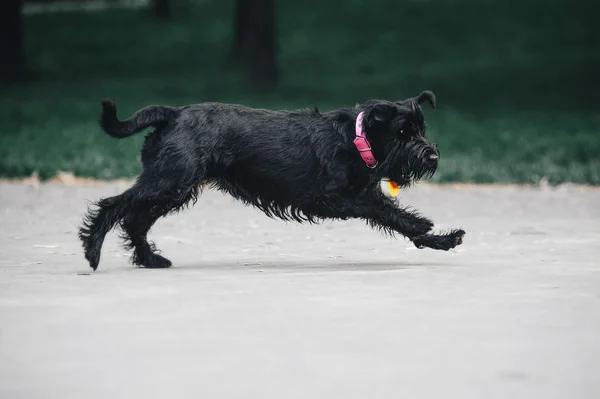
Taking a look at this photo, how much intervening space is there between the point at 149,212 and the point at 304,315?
256cm

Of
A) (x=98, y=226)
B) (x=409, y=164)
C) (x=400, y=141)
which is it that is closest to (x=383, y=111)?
(x=400, y=141)

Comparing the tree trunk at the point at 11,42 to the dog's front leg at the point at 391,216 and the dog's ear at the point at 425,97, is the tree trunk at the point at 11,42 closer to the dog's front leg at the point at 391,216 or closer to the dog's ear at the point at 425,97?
the dog's ear at the point at 425,97

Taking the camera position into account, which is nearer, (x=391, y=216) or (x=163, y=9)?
(x=391, y=216)

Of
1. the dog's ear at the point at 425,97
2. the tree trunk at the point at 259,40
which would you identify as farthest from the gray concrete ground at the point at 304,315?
the tree trunk at the point at 259,40

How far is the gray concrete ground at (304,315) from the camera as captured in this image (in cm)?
556

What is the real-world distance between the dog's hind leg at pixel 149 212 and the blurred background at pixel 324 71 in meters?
7.90

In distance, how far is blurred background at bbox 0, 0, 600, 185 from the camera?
A: 1948 cm

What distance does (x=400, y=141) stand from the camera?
936 centimetres

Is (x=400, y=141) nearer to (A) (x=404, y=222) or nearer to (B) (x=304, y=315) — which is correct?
(A) (x=404, y=222)

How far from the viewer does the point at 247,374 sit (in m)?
5.69

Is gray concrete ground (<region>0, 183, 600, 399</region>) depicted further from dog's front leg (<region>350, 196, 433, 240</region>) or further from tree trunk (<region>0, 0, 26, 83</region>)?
tree trunk (<region>0, 0, 26, 83</region>)

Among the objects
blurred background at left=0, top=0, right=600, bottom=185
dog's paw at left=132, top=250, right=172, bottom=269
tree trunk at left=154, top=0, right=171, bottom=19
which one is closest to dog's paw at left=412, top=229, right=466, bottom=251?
dog's paw at left=132, top=250, right=172, bottom=269

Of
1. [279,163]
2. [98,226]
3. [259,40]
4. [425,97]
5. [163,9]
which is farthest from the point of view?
[163,9]

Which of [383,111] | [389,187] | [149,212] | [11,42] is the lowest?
[149,212]
